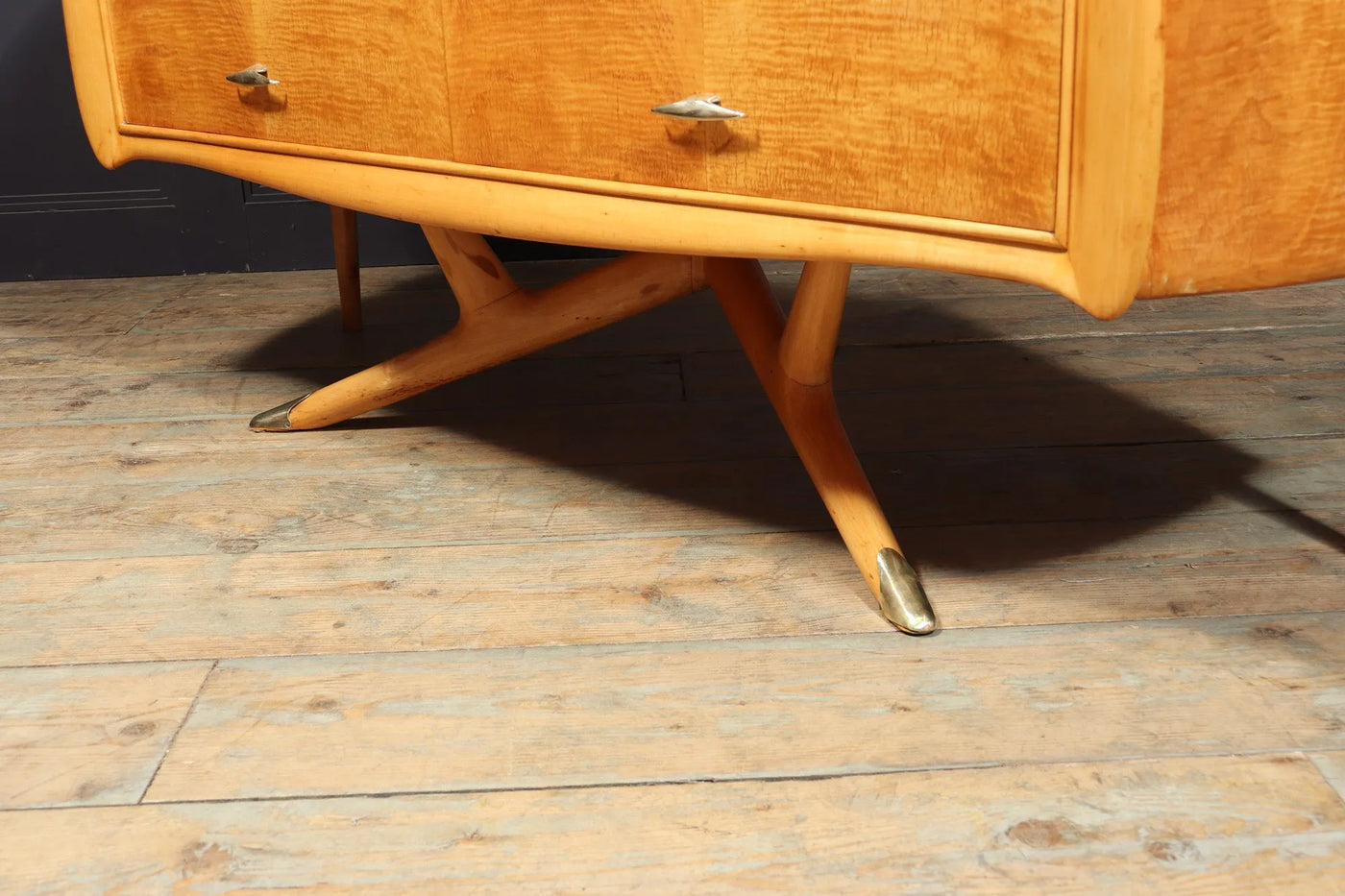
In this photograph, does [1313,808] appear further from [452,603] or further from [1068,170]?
[452,603]

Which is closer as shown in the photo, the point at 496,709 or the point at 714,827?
the point at 714,827

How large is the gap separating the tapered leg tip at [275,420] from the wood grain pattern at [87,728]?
466mm

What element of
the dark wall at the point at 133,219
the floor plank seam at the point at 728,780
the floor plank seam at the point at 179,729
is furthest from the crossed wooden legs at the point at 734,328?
the dark wall at the point at 133,219

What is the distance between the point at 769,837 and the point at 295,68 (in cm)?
68

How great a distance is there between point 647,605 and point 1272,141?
1.66 feet

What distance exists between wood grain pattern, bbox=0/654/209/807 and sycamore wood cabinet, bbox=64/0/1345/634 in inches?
15.0

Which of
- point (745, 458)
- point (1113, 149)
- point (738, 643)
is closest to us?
point (1113, 149)

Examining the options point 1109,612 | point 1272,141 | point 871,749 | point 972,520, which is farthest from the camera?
point 972,520

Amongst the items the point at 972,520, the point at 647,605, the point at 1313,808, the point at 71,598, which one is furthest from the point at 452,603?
the point at 1313,808

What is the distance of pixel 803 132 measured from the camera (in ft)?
2.38

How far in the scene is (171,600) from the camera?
0.93 metres

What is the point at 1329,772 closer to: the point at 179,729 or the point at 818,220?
the point at 818,220

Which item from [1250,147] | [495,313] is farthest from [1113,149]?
[495,313]

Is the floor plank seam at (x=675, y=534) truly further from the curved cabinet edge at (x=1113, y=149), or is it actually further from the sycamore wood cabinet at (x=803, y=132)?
the curved cabinet edge at (x=1113, y=149)
